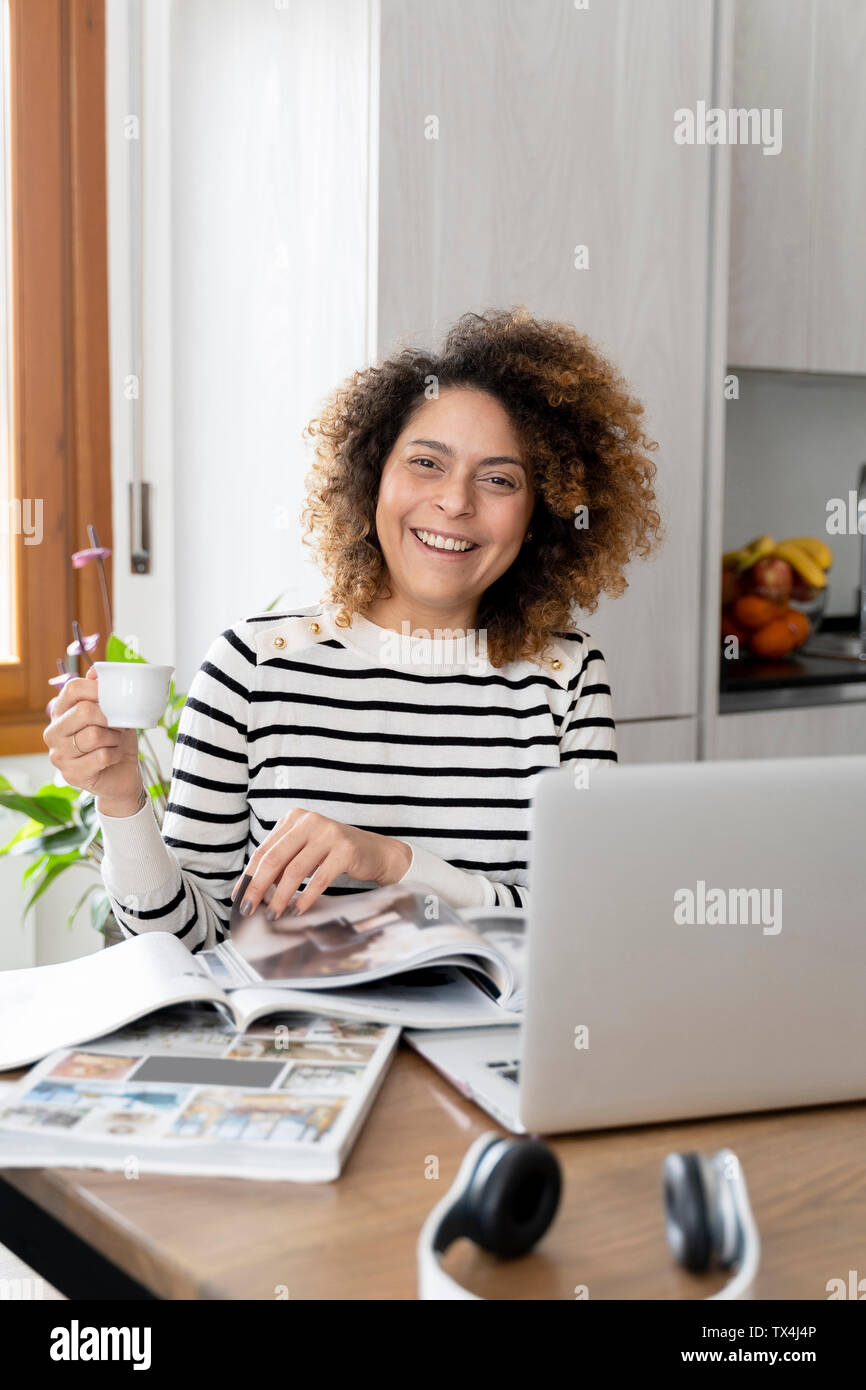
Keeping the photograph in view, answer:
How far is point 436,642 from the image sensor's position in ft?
5.34

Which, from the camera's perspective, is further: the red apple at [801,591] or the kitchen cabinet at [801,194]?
the red apple at [801,591]

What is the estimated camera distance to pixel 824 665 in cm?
278

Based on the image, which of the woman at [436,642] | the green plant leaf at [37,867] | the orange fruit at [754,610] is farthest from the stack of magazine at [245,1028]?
the orange fruit at [754,610]

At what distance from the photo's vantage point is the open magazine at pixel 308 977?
0.94m

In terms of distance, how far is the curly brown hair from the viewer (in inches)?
63.6

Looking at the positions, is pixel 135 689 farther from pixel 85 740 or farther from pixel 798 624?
pixel 798 624

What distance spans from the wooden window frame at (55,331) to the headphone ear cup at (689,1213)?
1958mm

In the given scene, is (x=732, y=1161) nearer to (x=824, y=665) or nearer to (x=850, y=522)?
(x=824, y=665)

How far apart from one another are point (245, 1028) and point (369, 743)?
2.09 feet

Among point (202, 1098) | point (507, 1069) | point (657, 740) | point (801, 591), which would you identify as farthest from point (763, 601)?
point (202, 1098)

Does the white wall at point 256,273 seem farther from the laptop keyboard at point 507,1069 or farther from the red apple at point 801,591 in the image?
the laptop keyboard at point 507,1069

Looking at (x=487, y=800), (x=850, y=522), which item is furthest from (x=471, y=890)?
(x=850, y=522)

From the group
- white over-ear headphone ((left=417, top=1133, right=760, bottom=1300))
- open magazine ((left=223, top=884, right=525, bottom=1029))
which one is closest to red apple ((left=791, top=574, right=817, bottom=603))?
open magazine ((left=223, top=884, right=525, bottom=1029))
